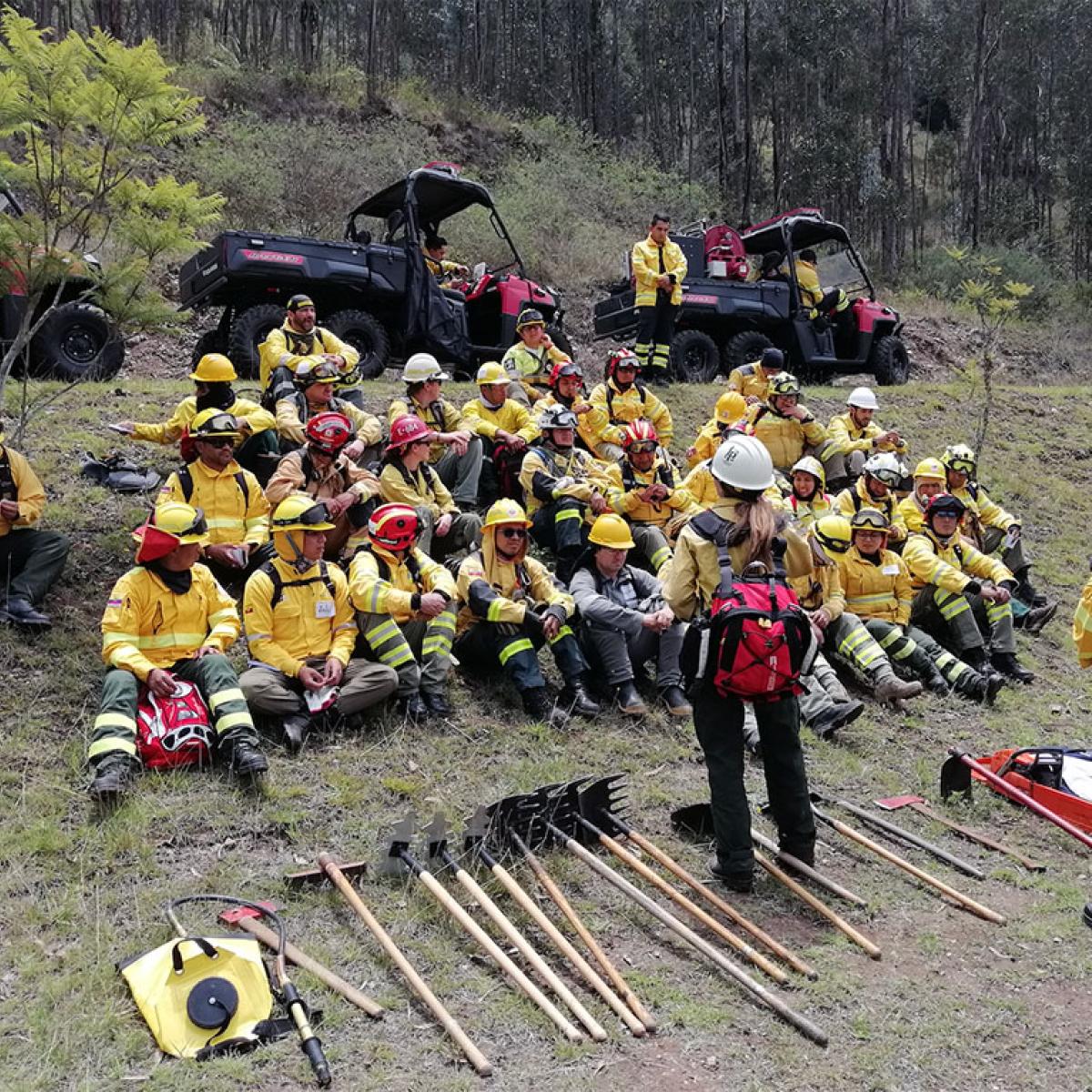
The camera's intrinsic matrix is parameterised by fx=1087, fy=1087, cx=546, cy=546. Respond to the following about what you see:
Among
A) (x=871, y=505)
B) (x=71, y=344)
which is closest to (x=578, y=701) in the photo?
(x=871, y=505)

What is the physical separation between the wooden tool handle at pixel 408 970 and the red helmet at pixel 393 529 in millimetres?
2165

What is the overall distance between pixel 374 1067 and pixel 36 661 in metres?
3.35

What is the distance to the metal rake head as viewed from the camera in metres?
4.32

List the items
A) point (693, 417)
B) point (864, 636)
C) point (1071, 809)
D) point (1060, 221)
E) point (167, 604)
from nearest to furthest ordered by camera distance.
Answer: point (167, 604), point (1071, 809), point (864, 636), point (693, 417), point (1060, 221)

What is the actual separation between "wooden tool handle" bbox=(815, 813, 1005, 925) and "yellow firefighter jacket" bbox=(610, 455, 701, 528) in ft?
10.1

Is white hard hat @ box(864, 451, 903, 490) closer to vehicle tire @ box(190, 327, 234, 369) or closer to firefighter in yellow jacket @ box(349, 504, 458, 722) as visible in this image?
firefighter in yellow jacket @ box(349, 504, 458, 722)

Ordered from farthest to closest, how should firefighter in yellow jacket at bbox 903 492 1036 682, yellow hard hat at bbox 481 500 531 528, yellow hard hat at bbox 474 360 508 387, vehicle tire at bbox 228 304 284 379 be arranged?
1. vehicle tire at bbox 228 304 284 379
2. yellow hard hat at bbox 474 360 508 387
3. firefighter in yellow jacket at bbox 903 492 1036 682
4. yellow hard hat at bbox 481 500 531 528

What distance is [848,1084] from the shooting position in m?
3.36

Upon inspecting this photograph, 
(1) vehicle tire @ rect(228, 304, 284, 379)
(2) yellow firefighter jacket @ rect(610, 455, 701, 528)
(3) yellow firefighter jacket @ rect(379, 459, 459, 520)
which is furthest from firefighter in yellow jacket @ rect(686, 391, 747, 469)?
(1) vehicle tire @ rect(228, 304, 284, 379)

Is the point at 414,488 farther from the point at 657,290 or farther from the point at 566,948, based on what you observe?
the point at 657,290

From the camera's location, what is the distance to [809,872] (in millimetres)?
4668

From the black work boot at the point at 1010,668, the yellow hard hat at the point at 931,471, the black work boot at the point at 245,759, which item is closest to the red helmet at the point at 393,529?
the black work boot at the point at 245,759

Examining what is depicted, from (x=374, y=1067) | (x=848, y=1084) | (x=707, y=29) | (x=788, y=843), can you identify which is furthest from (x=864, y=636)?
(x=707, y=29)

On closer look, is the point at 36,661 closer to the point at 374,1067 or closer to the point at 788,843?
the point at 374,1067
